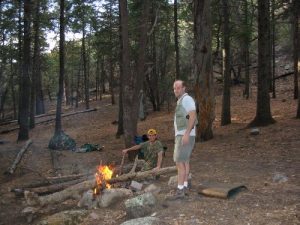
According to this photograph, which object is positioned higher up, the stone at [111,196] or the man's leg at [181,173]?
the man's leg at [181,173]

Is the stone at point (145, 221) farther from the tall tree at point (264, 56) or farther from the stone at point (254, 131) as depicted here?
the tall tree at point (264, 56)

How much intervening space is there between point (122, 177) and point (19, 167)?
6.10 meters

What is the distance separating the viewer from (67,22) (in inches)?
870

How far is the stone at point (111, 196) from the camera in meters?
8.47

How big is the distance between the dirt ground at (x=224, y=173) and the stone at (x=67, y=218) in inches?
12.8

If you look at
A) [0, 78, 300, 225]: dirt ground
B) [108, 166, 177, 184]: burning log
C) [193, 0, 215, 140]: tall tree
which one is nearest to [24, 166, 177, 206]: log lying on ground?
[108, 166, 177, 184]: burning log

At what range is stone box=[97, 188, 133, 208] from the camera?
847cm

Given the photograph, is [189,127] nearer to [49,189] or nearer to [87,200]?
[87,200]

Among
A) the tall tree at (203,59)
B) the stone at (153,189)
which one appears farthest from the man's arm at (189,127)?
the tall tree at (203,59)

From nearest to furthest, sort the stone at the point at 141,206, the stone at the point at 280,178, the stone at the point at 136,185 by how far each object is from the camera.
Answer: the stone at the point at 141,206
the stone at the point at 280,178
the stone at the point at 136,185

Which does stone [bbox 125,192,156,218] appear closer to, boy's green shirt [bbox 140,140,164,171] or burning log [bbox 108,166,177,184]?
burning log [bbox 108,166,177,184]

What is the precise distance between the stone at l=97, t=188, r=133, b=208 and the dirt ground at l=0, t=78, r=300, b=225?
0.20 m

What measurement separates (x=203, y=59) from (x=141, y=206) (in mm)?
8475

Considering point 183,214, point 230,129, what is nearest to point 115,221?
point 183,214
